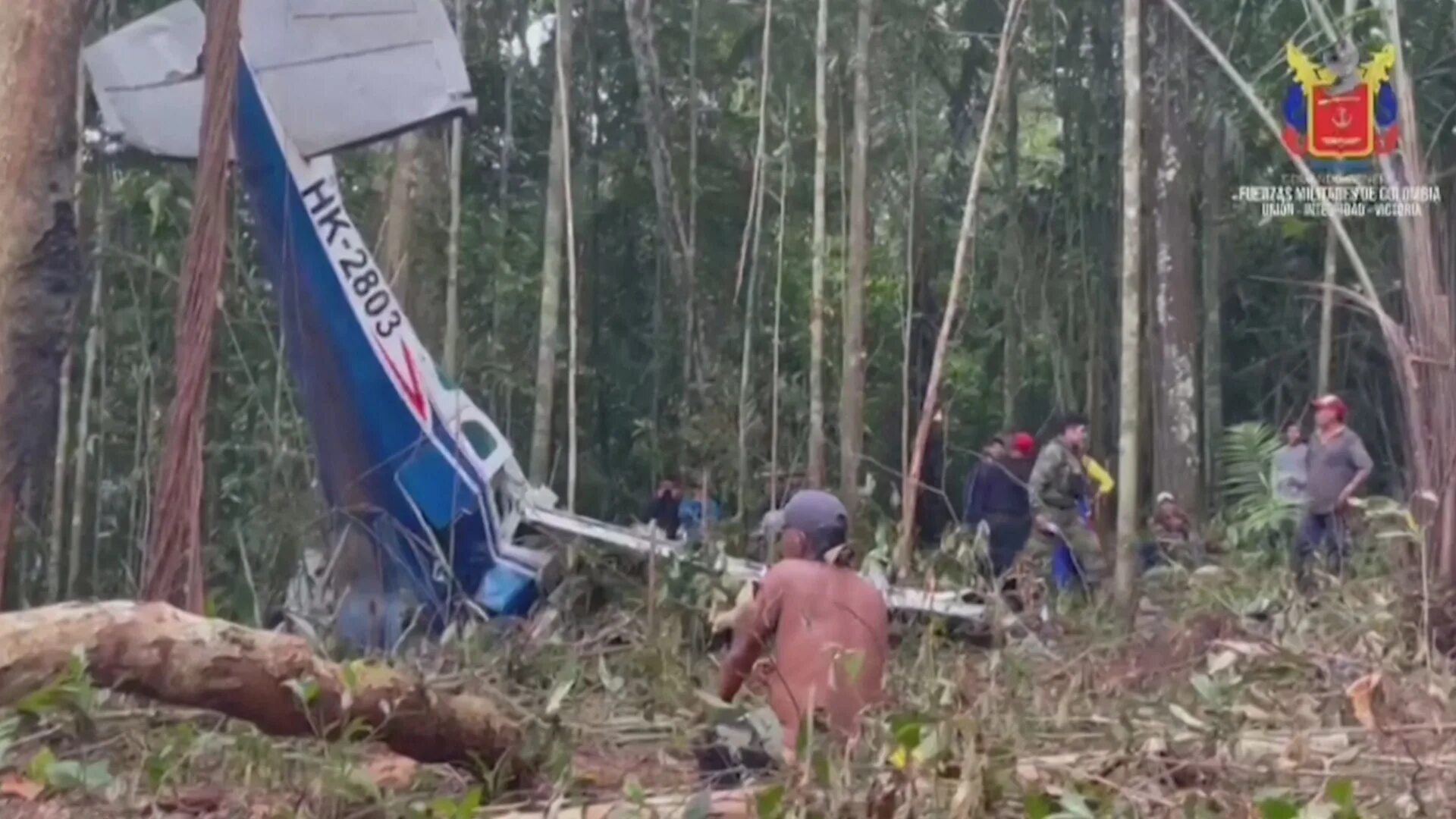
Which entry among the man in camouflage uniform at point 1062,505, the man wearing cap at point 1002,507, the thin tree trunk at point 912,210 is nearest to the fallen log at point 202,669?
the man in camouflage uniform at point 1062,505

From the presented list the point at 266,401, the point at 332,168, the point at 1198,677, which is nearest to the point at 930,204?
the point at 266,401

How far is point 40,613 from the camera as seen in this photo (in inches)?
147

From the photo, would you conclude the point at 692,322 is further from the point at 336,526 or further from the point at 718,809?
the point at 718,809

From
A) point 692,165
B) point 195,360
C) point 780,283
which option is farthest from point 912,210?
point 195,360

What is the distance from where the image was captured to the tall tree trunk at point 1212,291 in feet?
49.6

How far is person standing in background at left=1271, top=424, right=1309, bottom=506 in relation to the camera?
31.4 ft

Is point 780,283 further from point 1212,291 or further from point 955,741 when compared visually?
point 955,741

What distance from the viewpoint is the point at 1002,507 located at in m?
9.60

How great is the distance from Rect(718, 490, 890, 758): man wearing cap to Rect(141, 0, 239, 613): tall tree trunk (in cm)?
306

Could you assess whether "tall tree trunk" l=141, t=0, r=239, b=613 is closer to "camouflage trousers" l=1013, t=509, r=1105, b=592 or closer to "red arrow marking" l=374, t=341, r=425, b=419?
"red arrow marking" l=374, t=341, r=425, b=419

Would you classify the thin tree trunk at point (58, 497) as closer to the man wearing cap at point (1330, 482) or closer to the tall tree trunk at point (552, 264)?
the tall tree trunk at point (552, 264)

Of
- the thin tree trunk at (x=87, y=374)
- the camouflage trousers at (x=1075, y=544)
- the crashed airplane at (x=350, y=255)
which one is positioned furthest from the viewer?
the thin tree trunk at (x=87, y=374)

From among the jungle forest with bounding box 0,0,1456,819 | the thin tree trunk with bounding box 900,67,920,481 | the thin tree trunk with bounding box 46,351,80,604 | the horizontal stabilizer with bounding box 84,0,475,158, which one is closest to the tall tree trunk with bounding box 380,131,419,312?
the jungle forest with bounding box 0,0,1456,819

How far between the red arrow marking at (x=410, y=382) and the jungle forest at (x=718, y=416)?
0.04 meters
